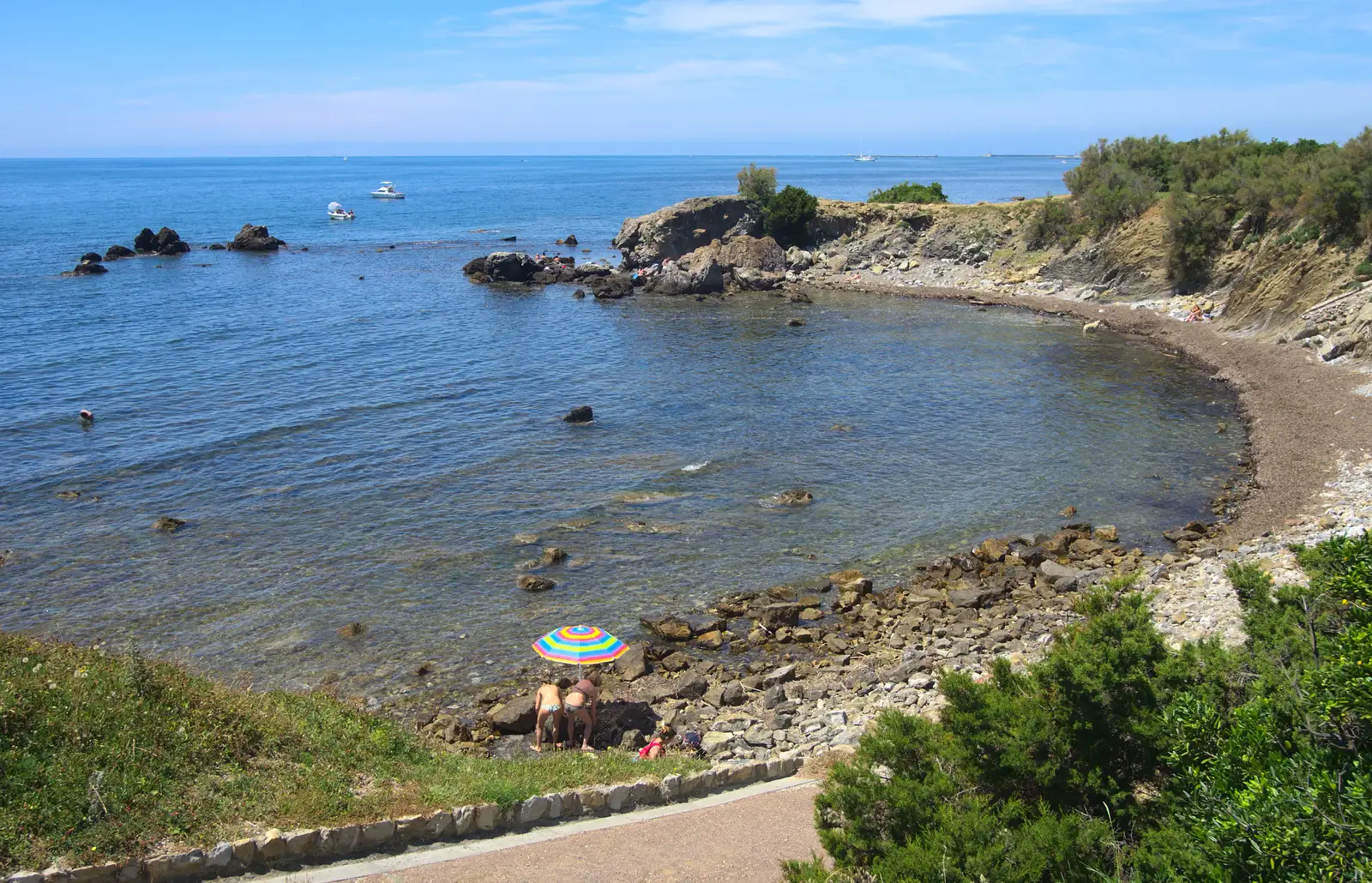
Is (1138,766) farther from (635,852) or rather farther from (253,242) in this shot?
(253,242)

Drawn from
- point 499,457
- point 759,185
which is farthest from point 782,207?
point 499,457

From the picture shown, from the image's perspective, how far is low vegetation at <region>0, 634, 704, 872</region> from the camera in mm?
9938

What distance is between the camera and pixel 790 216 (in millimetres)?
80000

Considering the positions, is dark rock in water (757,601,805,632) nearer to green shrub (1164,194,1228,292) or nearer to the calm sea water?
the calm sea water

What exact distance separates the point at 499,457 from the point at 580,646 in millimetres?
16456

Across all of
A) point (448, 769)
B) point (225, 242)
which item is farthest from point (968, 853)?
point (225, 242)

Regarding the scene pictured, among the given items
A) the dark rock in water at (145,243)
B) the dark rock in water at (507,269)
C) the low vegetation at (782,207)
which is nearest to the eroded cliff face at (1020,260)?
the low vegetation at (782,207)

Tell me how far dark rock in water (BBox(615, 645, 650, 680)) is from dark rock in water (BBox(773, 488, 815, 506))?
9559mm

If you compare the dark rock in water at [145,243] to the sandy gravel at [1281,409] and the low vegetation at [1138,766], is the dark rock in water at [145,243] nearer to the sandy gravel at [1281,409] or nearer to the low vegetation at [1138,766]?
the sandy gravel at [1281,409]

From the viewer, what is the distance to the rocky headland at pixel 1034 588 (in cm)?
1776

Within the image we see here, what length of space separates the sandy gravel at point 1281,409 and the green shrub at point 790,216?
31.9 m

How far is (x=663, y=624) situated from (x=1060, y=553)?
11449 mm

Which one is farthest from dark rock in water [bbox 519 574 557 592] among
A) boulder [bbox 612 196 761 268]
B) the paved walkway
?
boulder [bbox 612 196 761 268]

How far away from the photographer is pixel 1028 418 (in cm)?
3803
